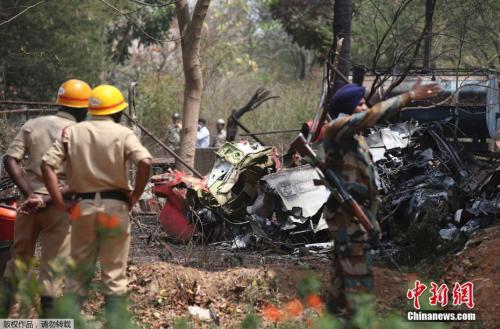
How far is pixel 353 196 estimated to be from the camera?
567 cm

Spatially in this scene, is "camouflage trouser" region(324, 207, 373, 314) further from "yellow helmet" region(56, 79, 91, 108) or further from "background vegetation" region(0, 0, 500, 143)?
"background vegetation" region(0, 0, 500, 143)

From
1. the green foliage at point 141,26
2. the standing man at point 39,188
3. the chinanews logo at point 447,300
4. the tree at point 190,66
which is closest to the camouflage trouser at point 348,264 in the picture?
the chinanews logo at point 447,300

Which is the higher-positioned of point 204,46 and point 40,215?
point 40,215

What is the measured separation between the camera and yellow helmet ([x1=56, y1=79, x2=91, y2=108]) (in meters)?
6.11

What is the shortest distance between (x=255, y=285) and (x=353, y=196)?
1867 mm

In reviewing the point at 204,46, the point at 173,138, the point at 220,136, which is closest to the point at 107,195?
the point at 173,138

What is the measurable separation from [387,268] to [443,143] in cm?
268

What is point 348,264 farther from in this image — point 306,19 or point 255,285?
point 306,19

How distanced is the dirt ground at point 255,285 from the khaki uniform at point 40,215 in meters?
0.78

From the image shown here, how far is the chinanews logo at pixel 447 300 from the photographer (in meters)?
6.09

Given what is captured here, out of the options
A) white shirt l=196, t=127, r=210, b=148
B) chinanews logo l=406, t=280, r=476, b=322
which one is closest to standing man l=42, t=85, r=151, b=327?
chinanews logo l=406, t=280, r=476, b=322

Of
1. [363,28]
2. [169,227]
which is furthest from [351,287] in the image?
[363,28]

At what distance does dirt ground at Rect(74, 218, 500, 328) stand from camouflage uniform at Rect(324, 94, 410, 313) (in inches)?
40.4

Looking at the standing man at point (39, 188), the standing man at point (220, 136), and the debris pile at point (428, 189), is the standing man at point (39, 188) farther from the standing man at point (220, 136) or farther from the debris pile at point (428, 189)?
the standing man at point (220, 136)
